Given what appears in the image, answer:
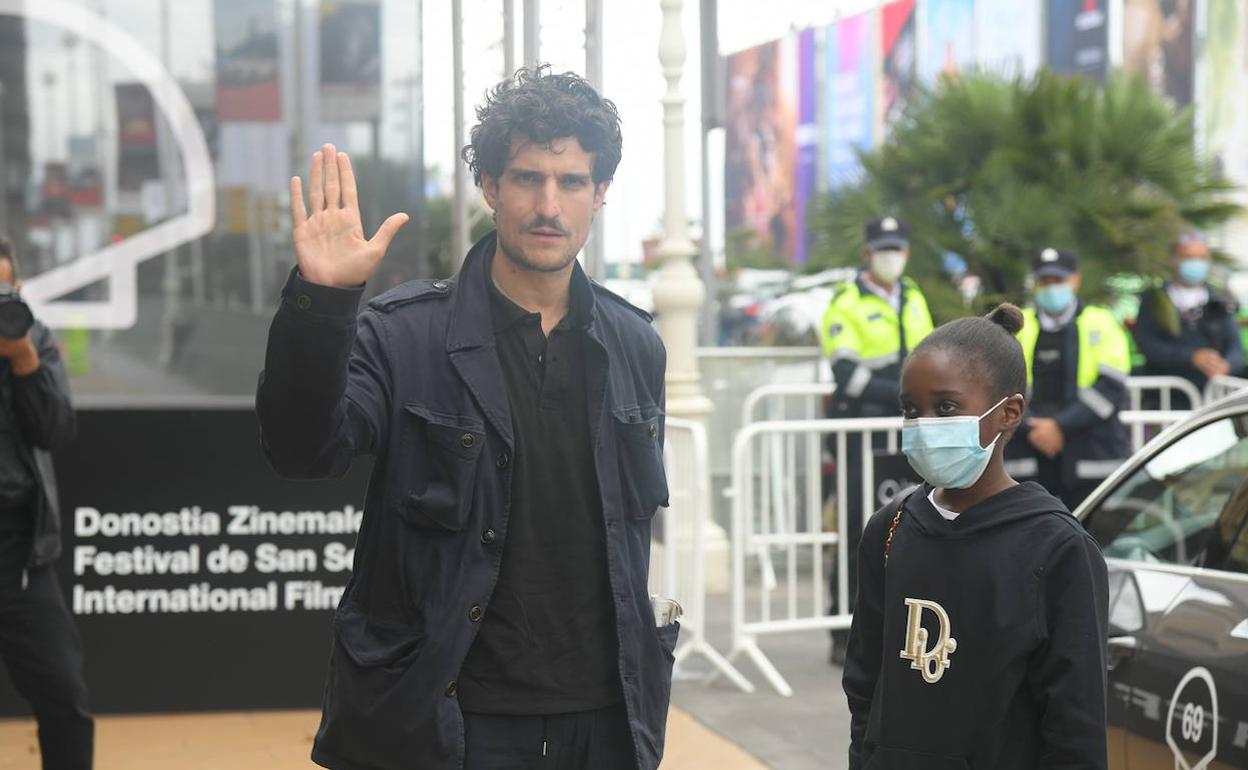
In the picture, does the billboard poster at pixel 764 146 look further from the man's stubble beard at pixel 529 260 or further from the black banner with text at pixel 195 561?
the man's stubble beard at pixel 529 260

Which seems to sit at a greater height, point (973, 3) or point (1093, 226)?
point (973, 3)

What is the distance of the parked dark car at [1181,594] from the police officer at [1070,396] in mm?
3438

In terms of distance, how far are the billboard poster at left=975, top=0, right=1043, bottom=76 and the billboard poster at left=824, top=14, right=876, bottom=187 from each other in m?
8.56

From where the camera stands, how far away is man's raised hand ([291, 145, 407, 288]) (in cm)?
280

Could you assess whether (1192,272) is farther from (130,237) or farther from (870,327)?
(130,237)

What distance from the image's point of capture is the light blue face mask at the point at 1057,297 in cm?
876

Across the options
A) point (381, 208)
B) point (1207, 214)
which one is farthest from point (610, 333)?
point (1207, 214)

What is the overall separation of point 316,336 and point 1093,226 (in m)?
9.96

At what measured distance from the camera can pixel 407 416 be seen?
3086mm

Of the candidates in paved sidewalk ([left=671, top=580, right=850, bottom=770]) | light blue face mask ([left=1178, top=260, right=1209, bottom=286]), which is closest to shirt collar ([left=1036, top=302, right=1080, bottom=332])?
paved sidewalk ([left=671, top=580, right=850, bottom=770])

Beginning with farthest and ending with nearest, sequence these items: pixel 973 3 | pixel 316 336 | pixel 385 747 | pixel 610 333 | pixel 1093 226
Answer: pixel 973 3
pixel 1093 226
pixel 610 333
pixel 385 747
pixel 316 336

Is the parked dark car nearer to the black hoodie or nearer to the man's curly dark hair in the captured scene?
the black hoodie

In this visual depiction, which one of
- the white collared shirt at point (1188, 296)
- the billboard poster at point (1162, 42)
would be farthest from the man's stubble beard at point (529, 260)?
the billboard poster at point (1162, 42)

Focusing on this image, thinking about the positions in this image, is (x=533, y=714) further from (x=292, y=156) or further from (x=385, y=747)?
(x=292, y=156)
